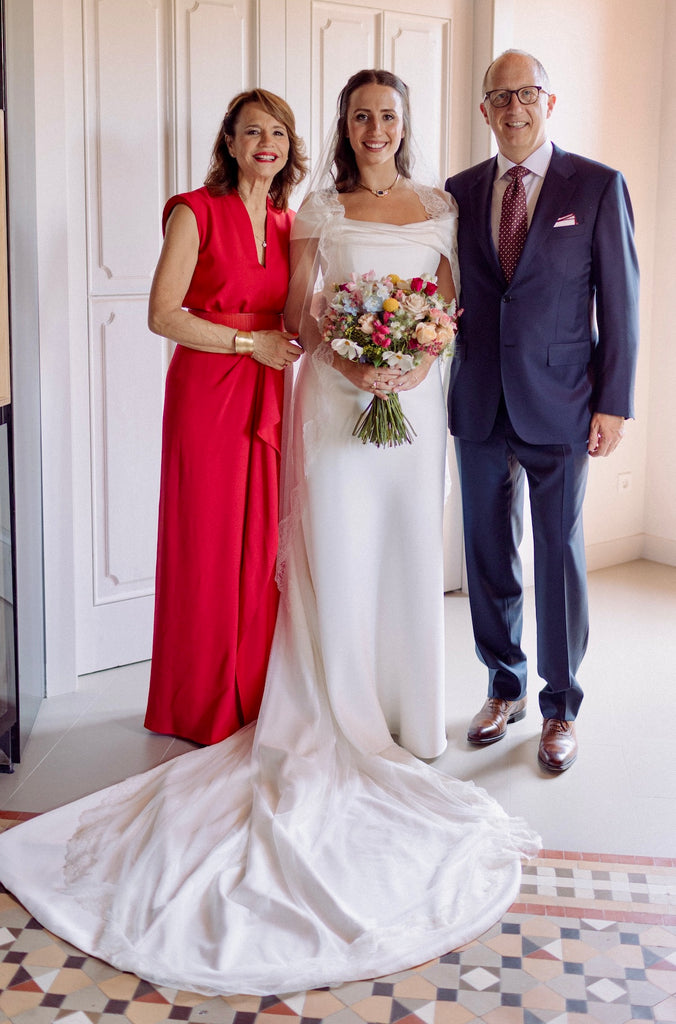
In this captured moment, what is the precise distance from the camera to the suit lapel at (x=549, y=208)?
3248 millimetres

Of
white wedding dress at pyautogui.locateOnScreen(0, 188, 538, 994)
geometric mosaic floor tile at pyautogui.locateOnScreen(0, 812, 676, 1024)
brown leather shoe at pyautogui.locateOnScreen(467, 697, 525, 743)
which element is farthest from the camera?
brown leather shoe at pyautogui.locateOnScreen(467, 697, 525, 743)

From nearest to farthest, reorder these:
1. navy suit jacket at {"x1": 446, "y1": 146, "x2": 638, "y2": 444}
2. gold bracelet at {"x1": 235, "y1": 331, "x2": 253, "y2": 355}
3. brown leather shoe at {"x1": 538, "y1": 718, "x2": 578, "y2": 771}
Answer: navy suit jacket at {"x1": 446, "y1": 146, "x2": 638, "y2": 444}, gold bracelet at {"x1": 235, "y1": 331, "x2": 253, "y2": 355}, brown leather shoe at {"x1": 538, "y1": 718, "x2": 578, "y2": 771}

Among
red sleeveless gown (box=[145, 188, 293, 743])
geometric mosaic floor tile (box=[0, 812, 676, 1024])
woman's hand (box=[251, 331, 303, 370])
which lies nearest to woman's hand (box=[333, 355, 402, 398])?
woman's hand (box=[251, 331, 303, 370])

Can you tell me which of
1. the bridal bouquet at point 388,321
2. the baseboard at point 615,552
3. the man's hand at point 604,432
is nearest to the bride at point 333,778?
the bridal bouquet at point 388,321

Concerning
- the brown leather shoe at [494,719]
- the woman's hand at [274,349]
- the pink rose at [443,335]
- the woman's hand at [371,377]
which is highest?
the pink rose at [443,335]

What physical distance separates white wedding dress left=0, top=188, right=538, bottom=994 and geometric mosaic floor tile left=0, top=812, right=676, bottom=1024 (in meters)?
0.04

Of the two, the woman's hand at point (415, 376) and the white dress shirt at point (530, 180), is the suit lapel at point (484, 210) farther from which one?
the woman's hand at point (415, 376)

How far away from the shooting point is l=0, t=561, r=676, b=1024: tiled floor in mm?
2379

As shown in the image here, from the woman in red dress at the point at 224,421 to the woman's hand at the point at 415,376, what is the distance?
15.4 inches

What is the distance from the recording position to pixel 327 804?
10.1 feet

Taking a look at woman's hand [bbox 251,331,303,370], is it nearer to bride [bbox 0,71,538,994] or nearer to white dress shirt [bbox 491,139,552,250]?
bride [bbox 0,71,538,994]

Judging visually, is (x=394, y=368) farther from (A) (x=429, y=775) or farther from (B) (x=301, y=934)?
(B) (x=301, y=934)

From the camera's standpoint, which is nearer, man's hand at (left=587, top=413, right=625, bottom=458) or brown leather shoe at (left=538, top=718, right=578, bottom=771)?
man's hand at (left=587, top=413, right=625, bottom=458)

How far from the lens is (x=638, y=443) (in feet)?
18.6
